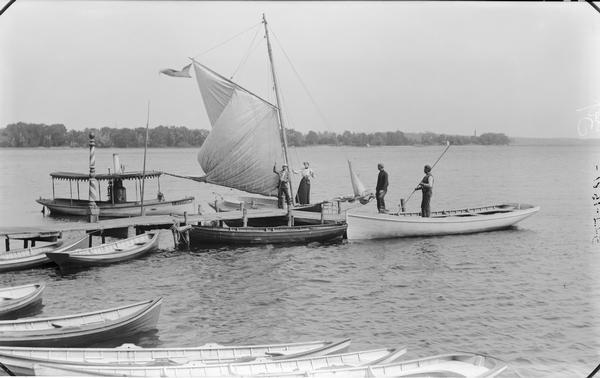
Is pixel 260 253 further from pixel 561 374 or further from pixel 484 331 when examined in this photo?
pixel 561 374

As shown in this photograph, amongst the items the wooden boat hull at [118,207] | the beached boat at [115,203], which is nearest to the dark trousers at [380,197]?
the wooden boat hull at [118,207]

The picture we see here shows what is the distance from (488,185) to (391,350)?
78.4ft

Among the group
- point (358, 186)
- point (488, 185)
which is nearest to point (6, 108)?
point (358, 186)

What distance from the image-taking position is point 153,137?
15227 mm

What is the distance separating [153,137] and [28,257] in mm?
4016

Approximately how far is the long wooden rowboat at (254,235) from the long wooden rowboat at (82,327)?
610cm

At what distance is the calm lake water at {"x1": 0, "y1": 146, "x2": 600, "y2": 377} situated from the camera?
9.50 meters

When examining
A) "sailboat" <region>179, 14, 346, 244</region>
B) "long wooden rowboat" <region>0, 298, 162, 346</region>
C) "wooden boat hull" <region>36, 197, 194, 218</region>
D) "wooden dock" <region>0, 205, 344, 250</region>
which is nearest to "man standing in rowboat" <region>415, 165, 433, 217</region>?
"wooden dock" <region>0, 205, 344, 250</region>

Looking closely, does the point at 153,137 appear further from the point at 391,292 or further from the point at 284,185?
the point at 391,292

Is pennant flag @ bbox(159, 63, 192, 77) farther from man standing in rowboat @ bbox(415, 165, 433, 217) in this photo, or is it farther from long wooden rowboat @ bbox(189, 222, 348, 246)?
man standing in rowboat @ bbox(415, 165, 433, 217)

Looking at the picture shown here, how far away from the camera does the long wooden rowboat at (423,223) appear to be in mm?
16328

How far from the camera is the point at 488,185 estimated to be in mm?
30109

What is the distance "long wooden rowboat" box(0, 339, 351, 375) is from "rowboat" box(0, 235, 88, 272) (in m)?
6.05

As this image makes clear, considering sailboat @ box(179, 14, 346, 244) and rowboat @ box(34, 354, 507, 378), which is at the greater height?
sailboat @ box(179, 14, 346, 244)
